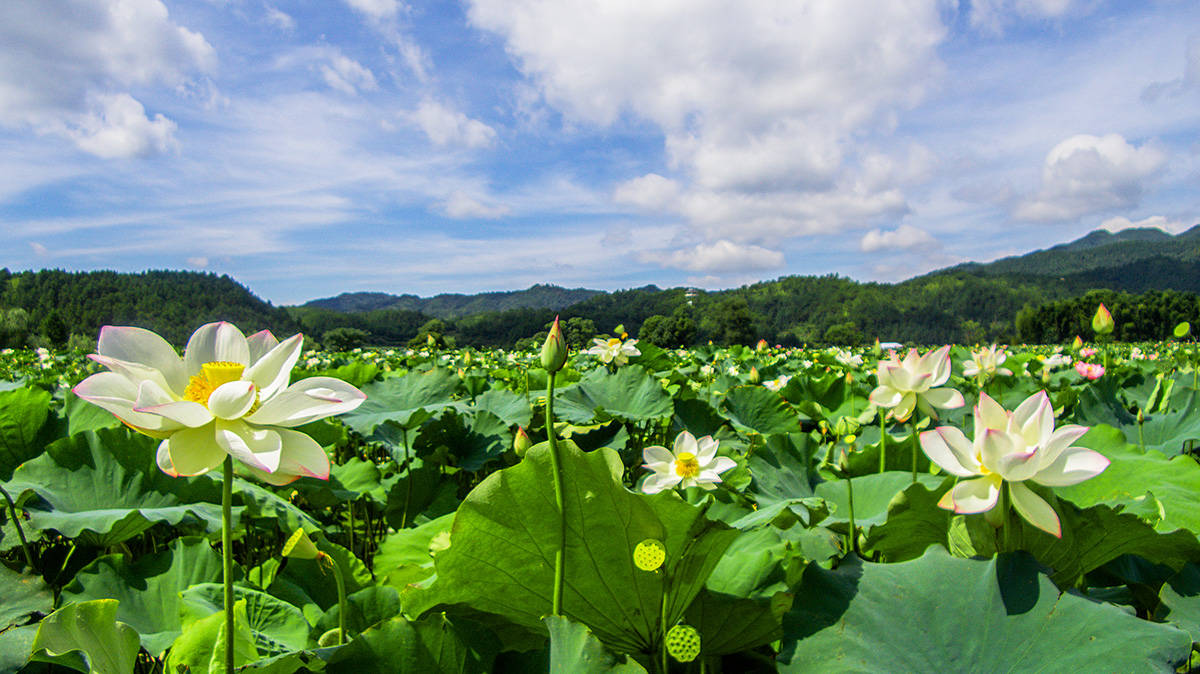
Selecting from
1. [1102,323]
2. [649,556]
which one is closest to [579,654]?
[649,556]

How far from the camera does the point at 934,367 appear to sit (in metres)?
1.24

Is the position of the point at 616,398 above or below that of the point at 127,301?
below

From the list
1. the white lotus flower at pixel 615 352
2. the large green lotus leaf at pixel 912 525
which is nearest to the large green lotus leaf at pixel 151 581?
the large green lotus leaf at pixel 912 525

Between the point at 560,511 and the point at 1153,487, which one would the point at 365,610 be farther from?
the point at 1153,487

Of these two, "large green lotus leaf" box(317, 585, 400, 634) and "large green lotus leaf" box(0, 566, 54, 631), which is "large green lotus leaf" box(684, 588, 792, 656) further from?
"large green lotus leaf" box(0, 566, 54, 631)

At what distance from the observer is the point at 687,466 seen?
144cm

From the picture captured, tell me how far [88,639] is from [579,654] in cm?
52

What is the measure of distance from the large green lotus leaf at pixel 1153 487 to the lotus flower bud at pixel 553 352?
1.11m

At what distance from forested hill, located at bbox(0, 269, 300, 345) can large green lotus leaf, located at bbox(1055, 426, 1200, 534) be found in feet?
213

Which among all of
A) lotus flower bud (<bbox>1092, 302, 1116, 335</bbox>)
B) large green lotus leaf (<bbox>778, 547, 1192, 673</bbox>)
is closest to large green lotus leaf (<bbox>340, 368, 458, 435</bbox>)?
large green lotus leaf (<bbox>778, 547, 1192, 673</bbox>)

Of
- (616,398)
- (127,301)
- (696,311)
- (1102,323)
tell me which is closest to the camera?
(1102,323)

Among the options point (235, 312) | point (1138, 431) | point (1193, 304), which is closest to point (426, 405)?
point (1138, 431)

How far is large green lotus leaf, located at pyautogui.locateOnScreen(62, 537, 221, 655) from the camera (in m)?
1.03

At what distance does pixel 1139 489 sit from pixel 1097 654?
3.01ft
